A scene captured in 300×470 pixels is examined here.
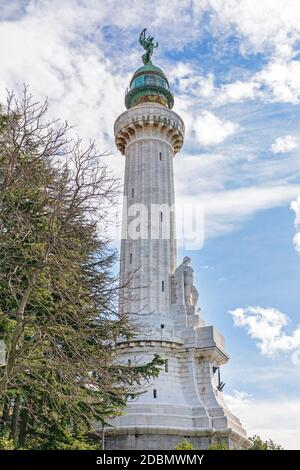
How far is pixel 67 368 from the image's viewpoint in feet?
30.1

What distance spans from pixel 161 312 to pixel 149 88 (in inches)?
653

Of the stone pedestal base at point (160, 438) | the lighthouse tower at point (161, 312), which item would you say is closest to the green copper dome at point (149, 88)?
the lighthouse tower at point (161, 312)

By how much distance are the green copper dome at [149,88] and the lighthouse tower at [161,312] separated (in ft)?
0.28

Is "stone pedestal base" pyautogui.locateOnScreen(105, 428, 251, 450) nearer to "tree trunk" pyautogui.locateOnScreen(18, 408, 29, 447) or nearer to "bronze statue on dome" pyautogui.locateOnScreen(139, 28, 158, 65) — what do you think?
"tree trunk" pyautogui.locateOnScreen(18, 408, 29, 447)

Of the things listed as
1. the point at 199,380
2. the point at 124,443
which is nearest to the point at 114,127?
the point at 199,380

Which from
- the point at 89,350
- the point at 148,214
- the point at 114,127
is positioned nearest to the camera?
the point at 89,350

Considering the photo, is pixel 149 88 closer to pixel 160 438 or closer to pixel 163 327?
pixel 163 327

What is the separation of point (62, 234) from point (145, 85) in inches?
1056

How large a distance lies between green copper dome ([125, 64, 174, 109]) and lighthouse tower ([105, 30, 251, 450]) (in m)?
0.08

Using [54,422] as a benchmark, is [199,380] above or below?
above

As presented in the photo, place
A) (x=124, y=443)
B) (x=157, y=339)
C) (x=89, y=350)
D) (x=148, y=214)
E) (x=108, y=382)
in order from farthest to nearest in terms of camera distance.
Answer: (x=148, y=214) → (x=157, y=339) → (x=124, y=443) → (x=89, y=350) → (x=108, y=382)

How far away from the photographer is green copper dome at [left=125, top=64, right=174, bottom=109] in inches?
1329

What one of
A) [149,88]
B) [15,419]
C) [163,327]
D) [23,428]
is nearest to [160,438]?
[163,327]

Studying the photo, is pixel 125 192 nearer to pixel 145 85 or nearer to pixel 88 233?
pixel 145 85
